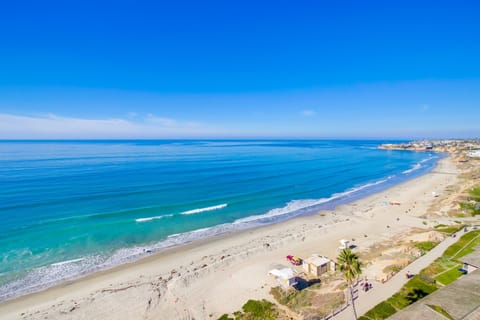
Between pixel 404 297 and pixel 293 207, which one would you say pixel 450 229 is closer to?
pixel 404 297

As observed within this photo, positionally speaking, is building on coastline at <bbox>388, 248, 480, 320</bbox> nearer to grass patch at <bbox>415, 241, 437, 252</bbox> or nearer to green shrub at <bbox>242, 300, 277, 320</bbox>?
green shrub at <bbox>242, 300, 277, 320</bbox>

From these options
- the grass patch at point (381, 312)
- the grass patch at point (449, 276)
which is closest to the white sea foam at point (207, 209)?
the grass patch at point (381, 312)

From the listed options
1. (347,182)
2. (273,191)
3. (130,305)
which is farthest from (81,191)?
(347,182)

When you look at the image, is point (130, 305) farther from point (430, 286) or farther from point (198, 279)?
point (430, 286)

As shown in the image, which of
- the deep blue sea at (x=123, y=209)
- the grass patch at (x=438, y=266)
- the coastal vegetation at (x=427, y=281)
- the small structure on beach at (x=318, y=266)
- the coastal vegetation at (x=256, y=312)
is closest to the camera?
the coastal vegetation at (x=256, y=312)

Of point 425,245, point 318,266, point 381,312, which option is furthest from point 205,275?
point 425,245

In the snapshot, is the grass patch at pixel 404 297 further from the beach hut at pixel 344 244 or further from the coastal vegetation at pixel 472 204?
the coastal vegetation at pixel 472 204
